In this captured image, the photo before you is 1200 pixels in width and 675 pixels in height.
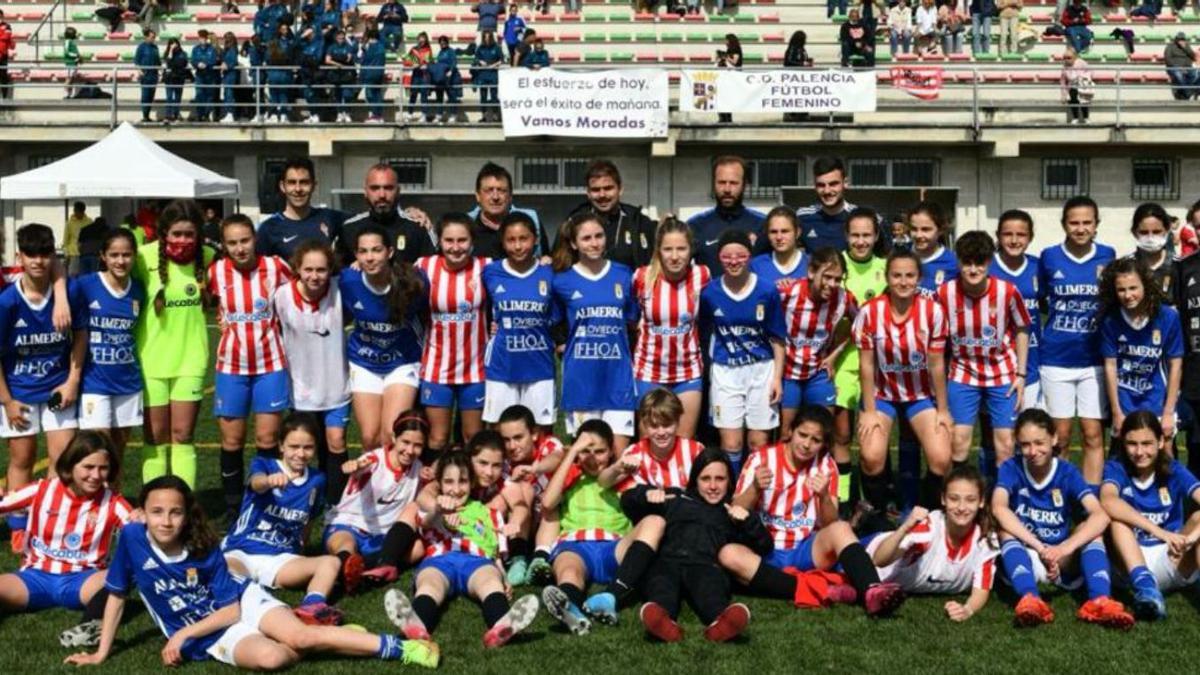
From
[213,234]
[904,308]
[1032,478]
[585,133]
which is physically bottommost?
[1032,478]

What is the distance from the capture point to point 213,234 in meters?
15.9

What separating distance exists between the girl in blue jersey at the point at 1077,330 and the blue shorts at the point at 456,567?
10.6 ft

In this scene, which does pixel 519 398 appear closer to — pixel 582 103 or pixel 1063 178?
pixel 582 103

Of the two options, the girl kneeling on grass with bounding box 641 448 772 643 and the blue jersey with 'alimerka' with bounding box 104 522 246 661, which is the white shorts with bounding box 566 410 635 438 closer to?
the girl kneeling on grass with bounding box 641 448 772 643

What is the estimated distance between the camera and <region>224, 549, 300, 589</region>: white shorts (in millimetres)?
6324

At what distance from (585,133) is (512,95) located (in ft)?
4.40

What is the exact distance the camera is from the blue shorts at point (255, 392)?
7430 millimetres

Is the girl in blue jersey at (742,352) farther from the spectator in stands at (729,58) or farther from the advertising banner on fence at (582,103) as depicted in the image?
the spectator in stands at (729,58)

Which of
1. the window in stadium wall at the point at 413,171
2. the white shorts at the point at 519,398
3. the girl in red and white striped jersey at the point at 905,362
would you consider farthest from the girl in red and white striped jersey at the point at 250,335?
the window in stadium wall at the point at 413,171

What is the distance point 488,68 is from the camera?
23750mm

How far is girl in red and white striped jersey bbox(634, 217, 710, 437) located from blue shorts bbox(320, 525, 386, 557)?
1.51m

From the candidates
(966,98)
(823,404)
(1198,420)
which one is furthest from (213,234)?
(966,98)

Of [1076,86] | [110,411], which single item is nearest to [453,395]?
[110,411]

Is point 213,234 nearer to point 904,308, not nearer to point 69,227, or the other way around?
point 69,227
